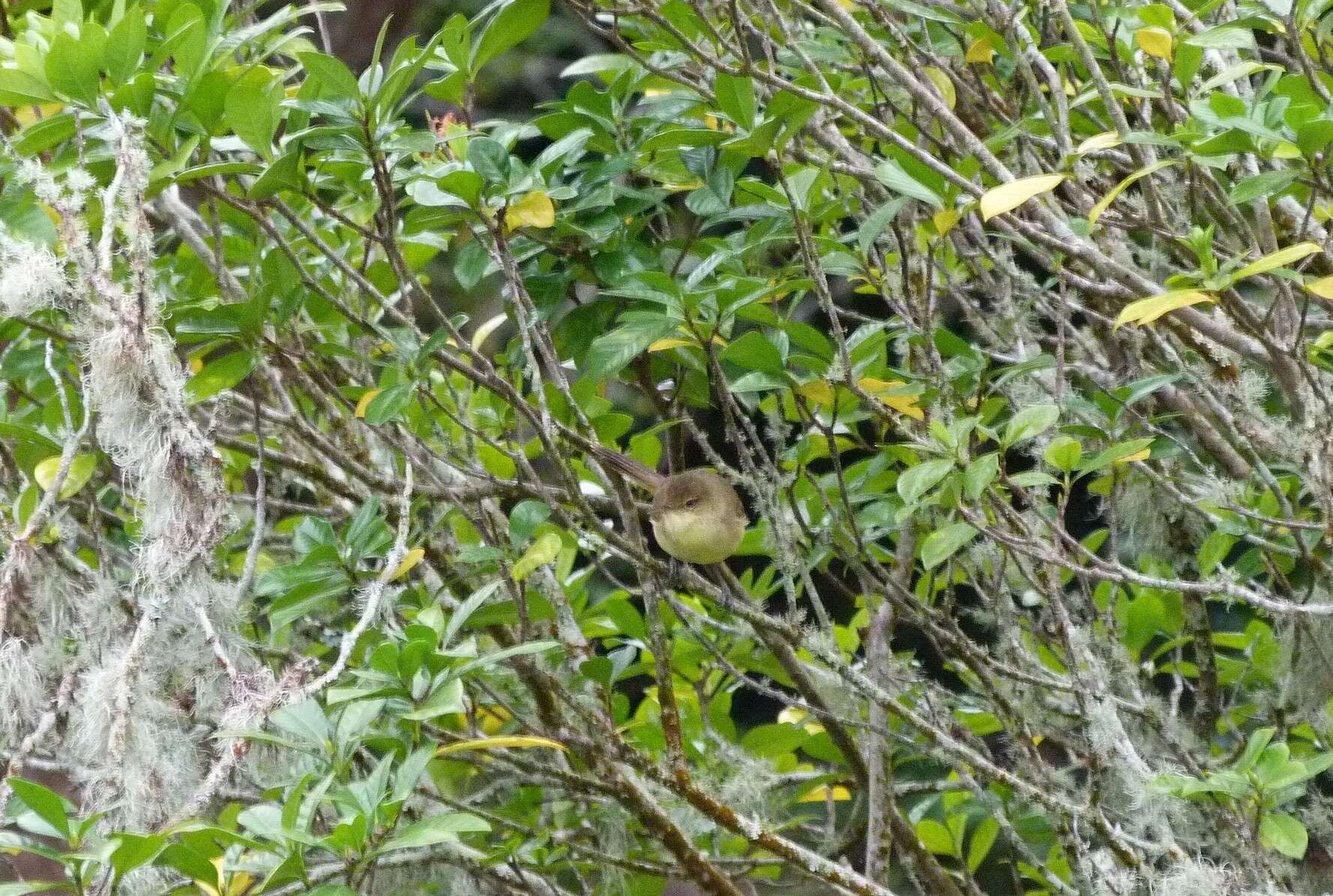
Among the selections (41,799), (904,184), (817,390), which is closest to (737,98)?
(904,184)

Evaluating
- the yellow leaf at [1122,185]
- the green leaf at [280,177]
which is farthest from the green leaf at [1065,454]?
the green leaf at [280,177]

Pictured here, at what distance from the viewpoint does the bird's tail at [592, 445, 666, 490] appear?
1.92 metres

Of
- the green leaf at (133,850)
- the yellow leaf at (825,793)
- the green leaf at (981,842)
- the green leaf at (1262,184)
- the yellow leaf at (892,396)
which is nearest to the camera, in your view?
the green leaf at (133,850)

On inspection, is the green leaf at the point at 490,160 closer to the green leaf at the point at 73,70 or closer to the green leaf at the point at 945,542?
the green leaf at the point at 73,70

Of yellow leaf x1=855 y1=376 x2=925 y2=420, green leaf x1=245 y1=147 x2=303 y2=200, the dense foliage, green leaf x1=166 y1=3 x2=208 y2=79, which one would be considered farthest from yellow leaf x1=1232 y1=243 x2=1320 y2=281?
green leaf x1=166 y1=3 x2=208 y2=79

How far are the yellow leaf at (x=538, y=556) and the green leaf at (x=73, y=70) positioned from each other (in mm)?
746

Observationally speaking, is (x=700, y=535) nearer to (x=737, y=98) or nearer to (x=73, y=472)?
(x=737, y=98)

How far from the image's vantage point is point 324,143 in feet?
5.46

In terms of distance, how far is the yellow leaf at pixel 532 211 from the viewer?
170cm

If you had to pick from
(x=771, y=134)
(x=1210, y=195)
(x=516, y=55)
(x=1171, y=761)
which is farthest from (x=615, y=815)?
(x=516, y=55)

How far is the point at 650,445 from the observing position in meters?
2.29

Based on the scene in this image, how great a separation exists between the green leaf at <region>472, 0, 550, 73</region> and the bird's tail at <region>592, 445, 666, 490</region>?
562 mm

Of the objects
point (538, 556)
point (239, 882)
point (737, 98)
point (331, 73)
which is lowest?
point (239, 882)

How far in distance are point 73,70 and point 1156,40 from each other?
4.24 ft
